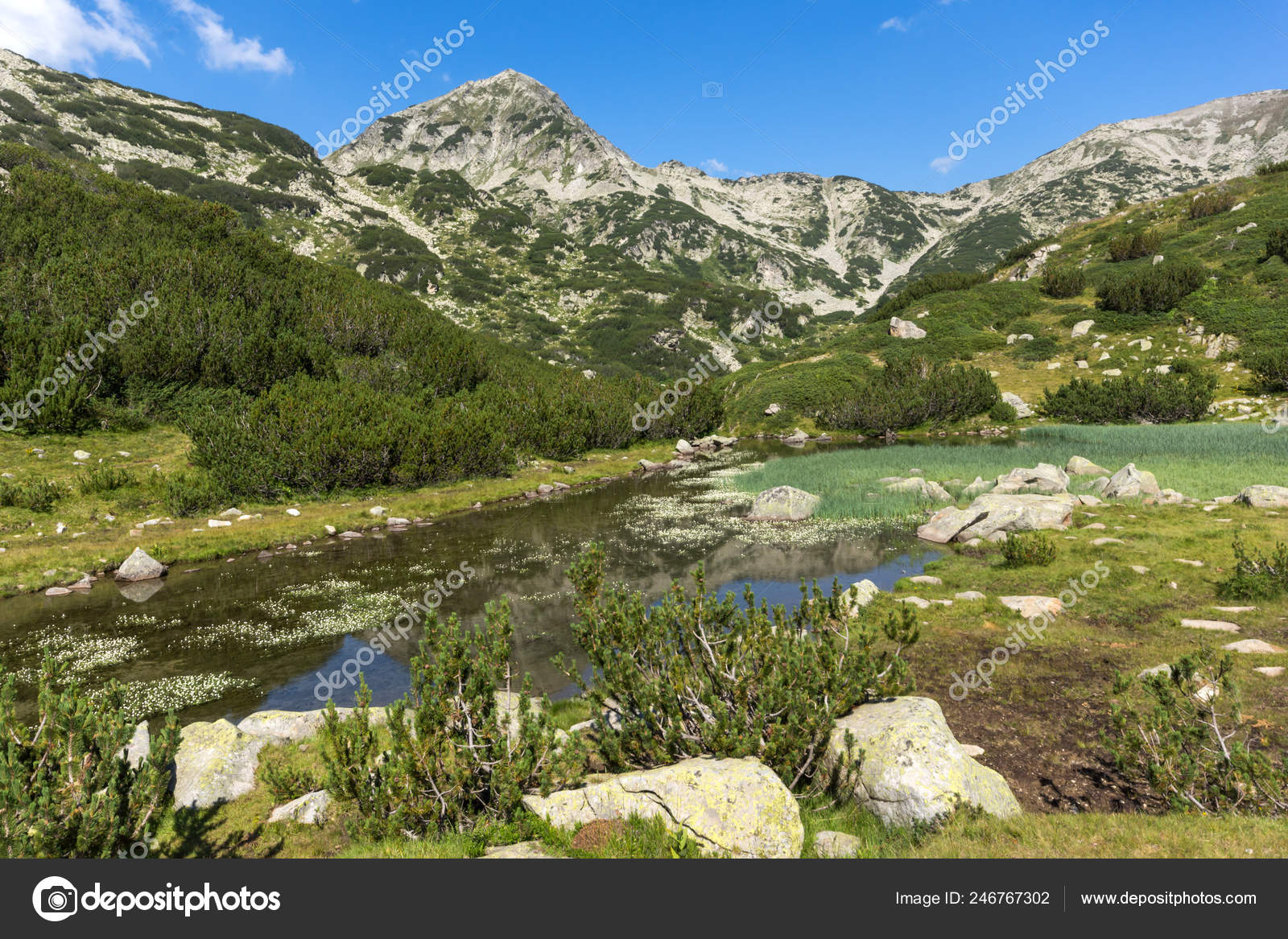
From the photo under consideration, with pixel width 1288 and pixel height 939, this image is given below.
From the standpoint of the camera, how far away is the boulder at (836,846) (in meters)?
6.29

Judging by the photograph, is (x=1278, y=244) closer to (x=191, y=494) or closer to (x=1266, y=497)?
(x=1266, y=497)

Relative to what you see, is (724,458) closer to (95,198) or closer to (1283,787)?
(1283,787)

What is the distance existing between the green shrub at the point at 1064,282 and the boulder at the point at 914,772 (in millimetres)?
94395

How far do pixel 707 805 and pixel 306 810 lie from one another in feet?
20.0

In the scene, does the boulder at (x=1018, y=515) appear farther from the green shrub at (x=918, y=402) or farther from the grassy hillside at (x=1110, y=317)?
the green shrub at (x=918, y=402)

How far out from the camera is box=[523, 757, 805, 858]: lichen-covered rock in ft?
20.1

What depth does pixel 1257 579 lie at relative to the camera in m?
13.8

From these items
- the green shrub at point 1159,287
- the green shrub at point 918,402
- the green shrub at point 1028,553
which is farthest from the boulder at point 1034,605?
the green shrub at point 1159,287

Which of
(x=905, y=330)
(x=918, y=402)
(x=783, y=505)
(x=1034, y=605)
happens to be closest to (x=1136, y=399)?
(x=918, y=402)

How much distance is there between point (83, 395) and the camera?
33906 millimetres

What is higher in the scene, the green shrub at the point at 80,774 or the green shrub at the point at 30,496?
the green shrub at the point at 30,496

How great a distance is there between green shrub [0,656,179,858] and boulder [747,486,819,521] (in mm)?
25788

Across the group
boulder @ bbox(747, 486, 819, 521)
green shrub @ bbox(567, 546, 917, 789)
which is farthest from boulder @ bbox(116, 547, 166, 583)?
boulder @ bbox(747, 486, 819, 521)
